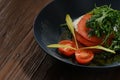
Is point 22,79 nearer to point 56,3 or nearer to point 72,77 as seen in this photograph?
point 72,77

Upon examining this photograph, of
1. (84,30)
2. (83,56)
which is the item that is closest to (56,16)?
(84,30)

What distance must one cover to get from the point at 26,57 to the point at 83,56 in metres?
0.24

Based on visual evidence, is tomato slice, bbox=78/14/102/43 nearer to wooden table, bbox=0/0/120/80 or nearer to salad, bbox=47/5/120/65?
salad, bbox=47/5/120/65

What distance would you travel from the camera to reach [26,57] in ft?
3.75

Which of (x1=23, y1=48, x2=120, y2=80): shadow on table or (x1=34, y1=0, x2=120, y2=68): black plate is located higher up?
(x1=34, y1=0, x2=120, y2=68): black plate

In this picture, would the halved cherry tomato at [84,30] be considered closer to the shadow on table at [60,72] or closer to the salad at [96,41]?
the salad at [96,41]

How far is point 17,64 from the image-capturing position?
1.12m

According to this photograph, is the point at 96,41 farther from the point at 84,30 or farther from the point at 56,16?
the point at 56,16

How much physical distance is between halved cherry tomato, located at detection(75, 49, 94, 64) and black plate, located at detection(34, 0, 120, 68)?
0.03m

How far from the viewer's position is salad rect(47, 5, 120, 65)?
3.44ft

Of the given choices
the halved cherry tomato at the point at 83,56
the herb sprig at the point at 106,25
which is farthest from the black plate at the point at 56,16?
the herb sprig at the point at 106,25

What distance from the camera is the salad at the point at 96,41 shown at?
1049 millimetres

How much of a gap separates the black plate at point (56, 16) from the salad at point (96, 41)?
0.04m

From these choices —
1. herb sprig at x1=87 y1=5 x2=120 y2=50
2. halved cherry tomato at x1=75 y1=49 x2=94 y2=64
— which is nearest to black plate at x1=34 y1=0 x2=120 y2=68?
halved cherry tomato at x1=75 y1=49 x2=94 y2=64
